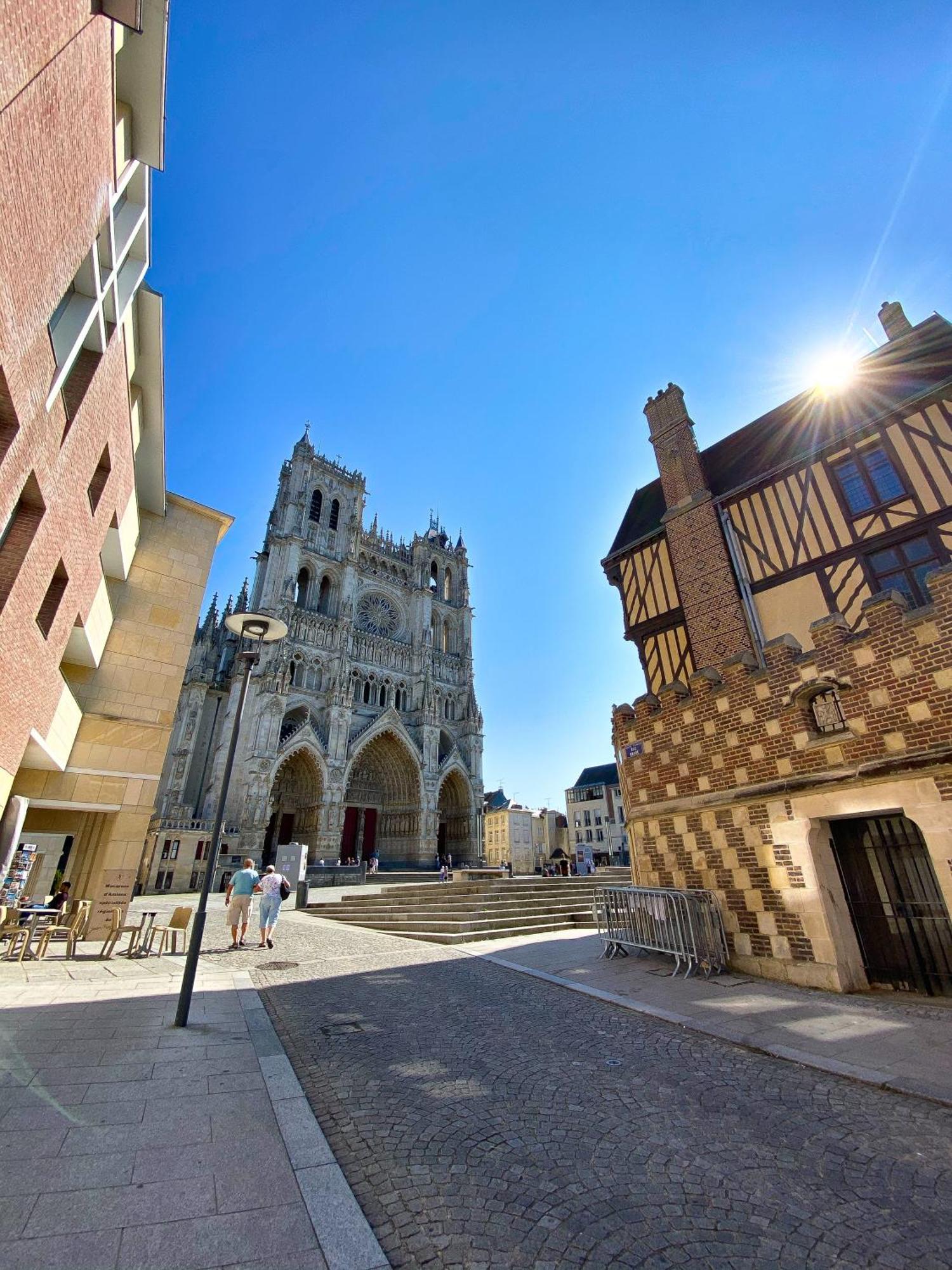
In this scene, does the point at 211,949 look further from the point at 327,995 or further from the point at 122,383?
the point at 122,383

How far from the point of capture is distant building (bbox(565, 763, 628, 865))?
48.3 meters

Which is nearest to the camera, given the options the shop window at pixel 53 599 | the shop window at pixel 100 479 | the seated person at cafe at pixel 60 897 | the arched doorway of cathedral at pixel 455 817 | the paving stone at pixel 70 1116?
the paving stone at pixel 70 1116

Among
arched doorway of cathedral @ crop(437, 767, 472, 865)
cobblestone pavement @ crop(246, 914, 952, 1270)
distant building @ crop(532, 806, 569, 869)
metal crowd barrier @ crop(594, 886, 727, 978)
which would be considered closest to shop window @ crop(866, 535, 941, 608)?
metal crowd barrier @ crop(594, 886, 727, 978)

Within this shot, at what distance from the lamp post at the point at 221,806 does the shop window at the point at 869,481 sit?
397 inches

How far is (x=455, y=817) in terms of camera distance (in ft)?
130

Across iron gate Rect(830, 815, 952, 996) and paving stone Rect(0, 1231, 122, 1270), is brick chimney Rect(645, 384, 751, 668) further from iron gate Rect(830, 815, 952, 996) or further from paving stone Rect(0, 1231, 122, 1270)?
paving stone Rect(0, 1231, 122, 1270)

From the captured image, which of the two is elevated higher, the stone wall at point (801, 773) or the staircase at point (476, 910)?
the stone wall at point (801, 773)

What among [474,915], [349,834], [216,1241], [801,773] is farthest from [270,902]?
[349,834]

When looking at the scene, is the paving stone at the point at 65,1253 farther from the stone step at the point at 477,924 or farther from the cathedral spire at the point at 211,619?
the cathedral spire at the point at 211,619

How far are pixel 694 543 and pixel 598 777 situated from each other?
48282mm

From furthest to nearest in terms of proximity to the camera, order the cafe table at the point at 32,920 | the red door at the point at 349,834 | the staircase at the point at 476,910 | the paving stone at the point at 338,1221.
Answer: the red door at the point at 349,834 → the staircase at the point at 476,910 → the cafe table at the point at 32,920 → the paving stone at the point at 338,1221

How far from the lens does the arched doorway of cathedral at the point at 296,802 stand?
32031mm

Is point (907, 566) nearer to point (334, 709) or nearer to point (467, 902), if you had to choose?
point (467, 902)

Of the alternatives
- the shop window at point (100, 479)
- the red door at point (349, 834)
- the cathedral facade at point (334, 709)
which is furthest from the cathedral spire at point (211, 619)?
the shop window at point (100, 479)
